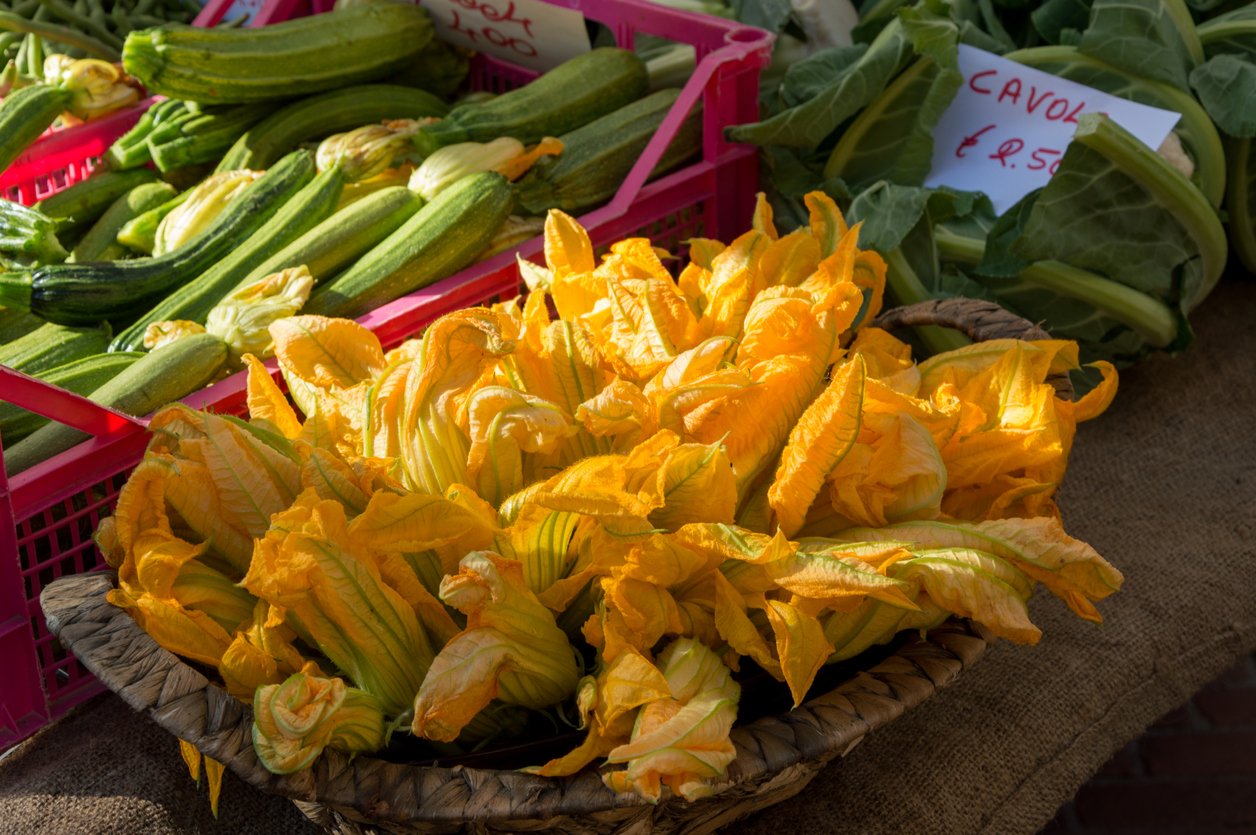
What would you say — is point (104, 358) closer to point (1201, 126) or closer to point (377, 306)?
point (377, 306)

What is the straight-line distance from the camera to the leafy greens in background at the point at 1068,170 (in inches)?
70.8

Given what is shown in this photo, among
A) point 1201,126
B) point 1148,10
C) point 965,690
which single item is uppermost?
point 1148,10

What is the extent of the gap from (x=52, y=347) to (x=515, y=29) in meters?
1.01

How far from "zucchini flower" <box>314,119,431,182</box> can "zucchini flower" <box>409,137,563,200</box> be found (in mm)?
87

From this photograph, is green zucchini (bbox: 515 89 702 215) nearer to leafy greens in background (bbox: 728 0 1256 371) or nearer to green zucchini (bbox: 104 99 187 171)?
leafy greens in background (bbox: 728 0 1256 371)

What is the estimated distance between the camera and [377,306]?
1.71 meters

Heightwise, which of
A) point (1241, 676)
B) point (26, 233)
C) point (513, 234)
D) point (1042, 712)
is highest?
point (26, 233)

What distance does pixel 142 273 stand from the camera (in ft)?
5.76

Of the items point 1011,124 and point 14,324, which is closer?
point 14,324

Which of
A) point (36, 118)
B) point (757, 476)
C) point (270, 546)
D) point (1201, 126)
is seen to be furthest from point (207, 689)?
point (1201, 126)

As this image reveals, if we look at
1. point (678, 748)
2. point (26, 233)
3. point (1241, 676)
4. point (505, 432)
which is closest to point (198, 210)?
point (26, 233)

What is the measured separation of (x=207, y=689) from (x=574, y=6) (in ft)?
5.11

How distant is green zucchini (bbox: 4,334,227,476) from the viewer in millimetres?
1396

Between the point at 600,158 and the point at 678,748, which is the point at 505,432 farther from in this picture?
the point at 600,158
